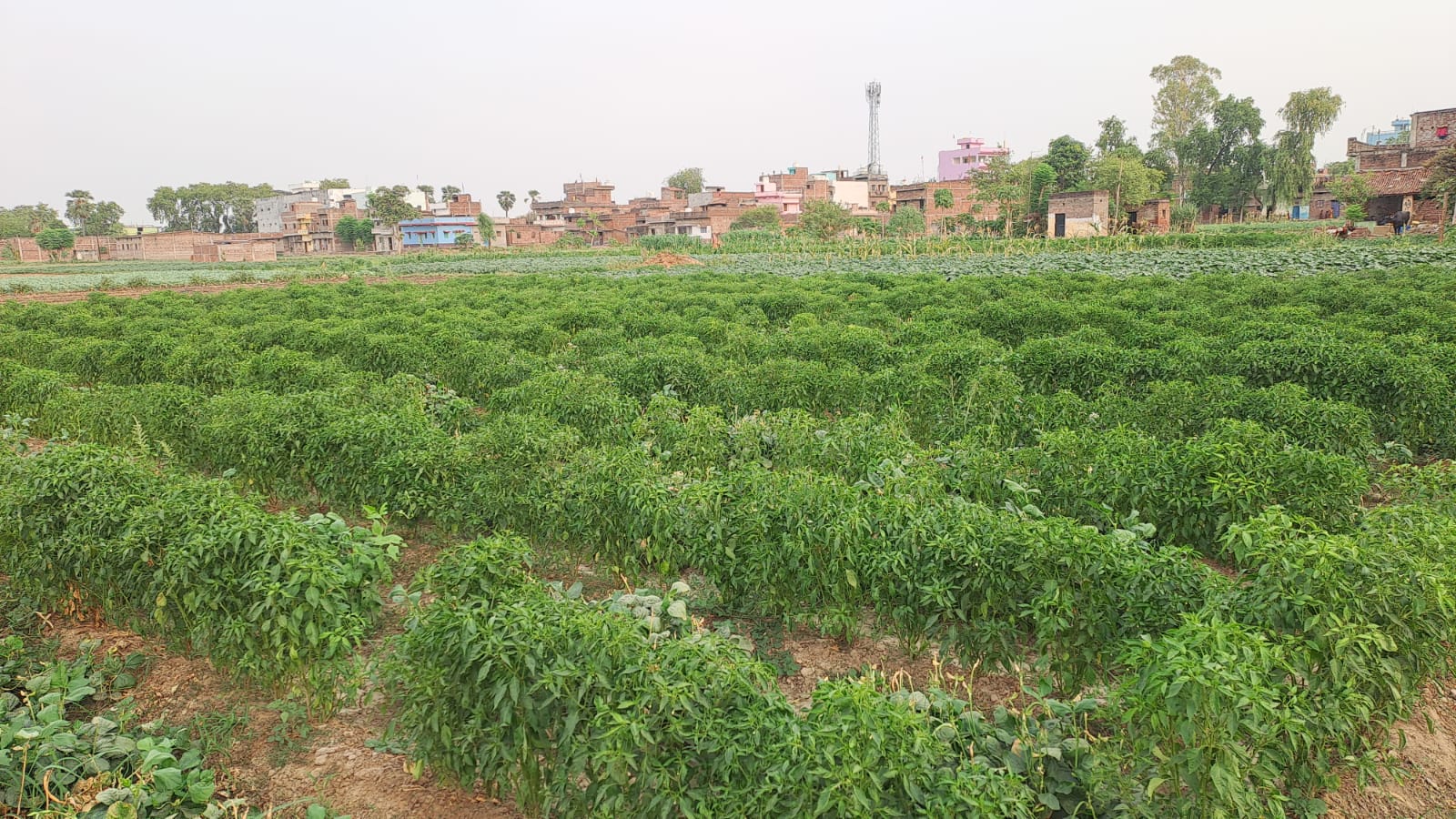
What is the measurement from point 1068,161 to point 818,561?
62.7 m

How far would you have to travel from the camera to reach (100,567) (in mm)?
5648

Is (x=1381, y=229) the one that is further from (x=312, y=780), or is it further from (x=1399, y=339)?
(x=312, y=780)

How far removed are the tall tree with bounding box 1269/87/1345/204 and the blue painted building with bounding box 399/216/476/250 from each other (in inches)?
2831

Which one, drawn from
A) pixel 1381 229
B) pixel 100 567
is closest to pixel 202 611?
pixel 100 567

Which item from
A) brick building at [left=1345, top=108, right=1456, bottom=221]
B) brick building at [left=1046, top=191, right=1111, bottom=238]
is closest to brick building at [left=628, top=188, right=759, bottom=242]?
brick building at [left=1046, top=191, right=1111, bottom=238]

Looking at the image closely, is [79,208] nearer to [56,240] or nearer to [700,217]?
[56,240]

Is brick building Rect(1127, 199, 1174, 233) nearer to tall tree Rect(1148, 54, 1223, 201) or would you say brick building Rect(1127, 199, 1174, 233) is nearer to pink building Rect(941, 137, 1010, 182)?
tall tree Rect(1148, 54, 1223, 201)

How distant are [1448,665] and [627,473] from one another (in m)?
5.04

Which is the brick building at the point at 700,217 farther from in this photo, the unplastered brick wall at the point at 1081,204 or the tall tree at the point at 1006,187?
the unplastered brick wall at the point at 1081,204

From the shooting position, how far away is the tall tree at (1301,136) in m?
60.0

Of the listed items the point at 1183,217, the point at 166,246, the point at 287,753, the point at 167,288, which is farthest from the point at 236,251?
the point at 287,753

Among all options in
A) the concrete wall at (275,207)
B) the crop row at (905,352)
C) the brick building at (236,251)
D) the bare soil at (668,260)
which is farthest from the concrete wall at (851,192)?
the crop row at (905,352)

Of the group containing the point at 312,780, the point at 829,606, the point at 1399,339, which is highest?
the point at 1399,339

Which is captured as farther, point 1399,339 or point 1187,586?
point 1399,339
